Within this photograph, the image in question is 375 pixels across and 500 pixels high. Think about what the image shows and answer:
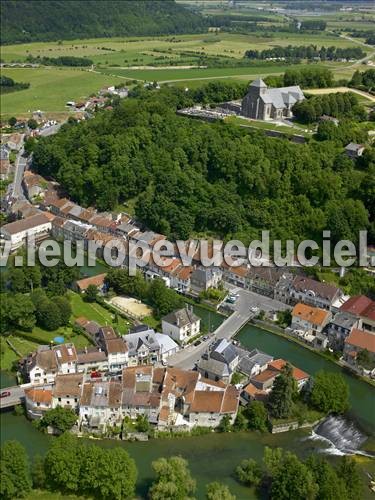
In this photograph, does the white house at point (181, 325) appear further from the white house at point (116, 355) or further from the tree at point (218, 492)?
the tree at point (218, 492)

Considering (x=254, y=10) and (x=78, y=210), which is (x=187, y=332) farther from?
(x=254, y=10)

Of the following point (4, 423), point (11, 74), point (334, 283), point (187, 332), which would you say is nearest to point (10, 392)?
point (4, 423)

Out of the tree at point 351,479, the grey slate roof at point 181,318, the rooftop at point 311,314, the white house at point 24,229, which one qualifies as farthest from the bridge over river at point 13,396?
the white house at point 24,229

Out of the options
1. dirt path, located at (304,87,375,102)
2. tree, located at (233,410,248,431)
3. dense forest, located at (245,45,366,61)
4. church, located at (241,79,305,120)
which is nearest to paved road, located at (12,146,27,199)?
church, located at (241,79,305,120)

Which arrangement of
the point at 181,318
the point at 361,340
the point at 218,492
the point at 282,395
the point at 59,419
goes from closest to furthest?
the point at 218,492 < the point at 59,419 < the point at 282,395 < the point at 361,340 < the point at 181,318

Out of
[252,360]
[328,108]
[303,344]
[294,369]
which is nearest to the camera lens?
[294,369]

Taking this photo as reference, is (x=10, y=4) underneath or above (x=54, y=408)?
above

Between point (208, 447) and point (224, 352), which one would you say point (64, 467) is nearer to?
point (208, 447)

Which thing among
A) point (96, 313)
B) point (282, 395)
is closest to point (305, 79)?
point (96, 313)
